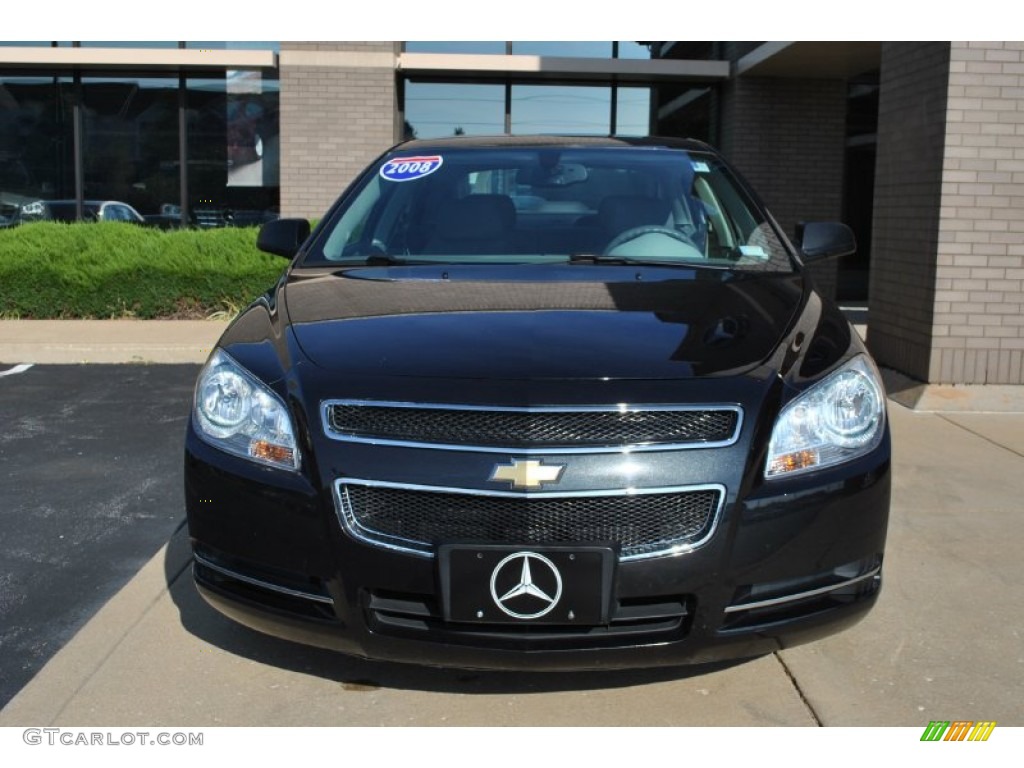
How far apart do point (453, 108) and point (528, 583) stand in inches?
481

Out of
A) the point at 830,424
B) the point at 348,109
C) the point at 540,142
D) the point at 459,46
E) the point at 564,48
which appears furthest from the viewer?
the point at 459,46

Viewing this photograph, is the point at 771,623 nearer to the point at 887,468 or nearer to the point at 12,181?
the point at 887,468

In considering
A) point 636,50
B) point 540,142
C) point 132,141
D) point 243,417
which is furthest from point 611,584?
point 132,141

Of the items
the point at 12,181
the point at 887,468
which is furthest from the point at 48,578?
the point at 12,181

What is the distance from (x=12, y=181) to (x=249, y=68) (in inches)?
140

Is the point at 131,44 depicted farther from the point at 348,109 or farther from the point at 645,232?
the point at 645,232

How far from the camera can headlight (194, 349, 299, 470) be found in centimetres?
293

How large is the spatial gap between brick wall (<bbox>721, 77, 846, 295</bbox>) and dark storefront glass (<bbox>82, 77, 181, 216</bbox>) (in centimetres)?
714

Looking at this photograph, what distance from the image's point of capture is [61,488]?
547 cm

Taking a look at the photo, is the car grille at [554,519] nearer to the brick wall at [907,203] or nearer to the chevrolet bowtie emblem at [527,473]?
the chevrolet bowtie emblem at [527,473]

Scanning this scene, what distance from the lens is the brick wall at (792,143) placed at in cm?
1336
